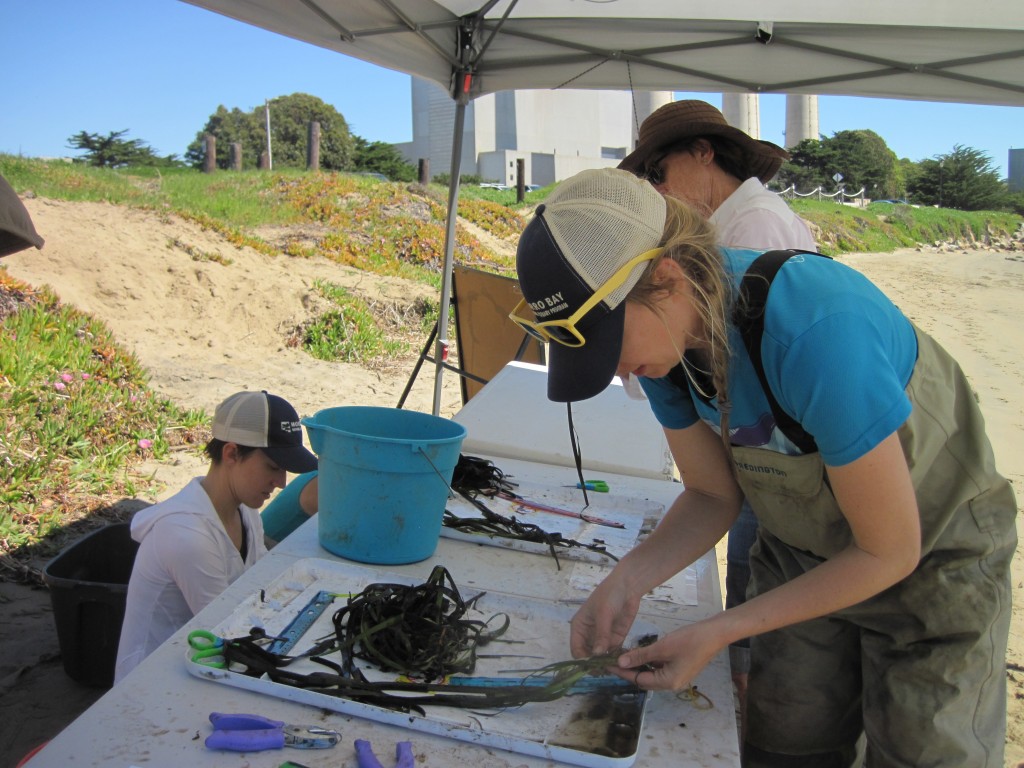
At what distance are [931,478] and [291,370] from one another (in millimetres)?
6566

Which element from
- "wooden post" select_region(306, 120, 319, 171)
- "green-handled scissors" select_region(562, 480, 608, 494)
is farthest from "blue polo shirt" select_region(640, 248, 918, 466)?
"wooden post" select_region(306, 120, 319, 171)

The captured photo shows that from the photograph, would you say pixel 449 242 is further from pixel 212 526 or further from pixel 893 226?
pixel 893 226

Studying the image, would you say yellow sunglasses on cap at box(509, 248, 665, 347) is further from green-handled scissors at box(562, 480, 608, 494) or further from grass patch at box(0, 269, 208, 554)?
grass patch at box(0, 269, 208, 554)

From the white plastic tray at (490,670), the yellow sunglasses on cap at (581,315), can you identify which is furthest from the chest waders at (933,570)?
the white plastic tray at (490,670)

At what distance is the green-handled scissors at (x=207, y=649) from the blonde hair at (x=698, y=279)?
2.57 feet

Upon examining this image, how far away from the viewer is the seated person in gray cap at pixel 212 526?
75.4 inches

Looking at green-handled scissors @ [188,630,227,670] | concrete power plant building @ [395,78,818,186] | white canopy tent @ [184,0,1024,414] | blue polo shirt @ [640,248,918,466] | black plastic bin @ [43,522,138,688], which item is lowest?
black plastic bin @ [43,522,138,688]

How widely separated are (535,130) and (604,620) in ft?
170

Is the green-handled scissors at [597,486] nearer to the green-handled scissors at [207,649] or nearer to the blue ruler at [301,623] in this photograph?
the blue ruler at [301,623]

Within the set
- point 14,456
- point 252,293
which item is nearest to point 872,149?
point 252,293

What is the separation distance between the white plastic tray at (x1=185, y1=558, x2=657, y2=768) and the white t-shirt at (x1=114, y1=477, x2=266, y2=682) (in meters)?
0.42

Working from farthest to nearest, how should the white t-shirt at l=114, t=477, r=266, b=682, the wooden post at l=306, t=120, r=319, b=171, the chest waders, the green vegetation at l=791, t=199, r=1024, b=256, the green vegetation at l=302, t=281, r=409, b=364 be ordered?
the green vegetation at l=791, t=199, r=1024, b=256 < the wooden post at l=306, t=120, r=319, b=171 < the green vegetation at l=302, t=281, r=409, b=364 < the white t-shirt at l=114, t=477, r=266, b=682 < the chest waders

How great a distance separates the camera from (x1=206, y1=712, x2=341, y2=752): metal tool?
1092 mm

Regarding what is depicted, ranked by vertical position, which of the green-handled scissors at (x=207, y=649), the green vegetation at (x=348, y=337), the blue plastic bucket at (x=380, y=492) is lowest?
the green vegetation at (x=348, y=337)
